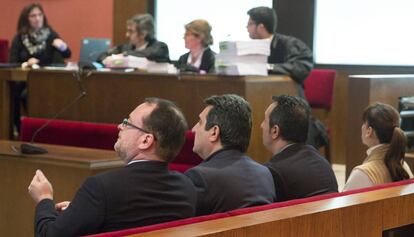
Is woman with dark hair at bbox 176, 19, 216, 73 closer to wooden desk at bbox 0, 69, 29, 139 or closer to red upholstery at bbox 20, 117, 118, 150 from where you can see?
red upholstery at bbox 20, 117, 118, 150

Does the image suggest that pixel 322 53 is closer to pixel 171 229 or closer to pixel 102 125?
pixel 102 125

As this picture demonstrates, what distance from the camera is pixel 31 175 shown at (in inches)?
173

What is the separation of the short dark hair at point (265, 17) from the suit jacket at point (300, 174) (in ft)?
8.77

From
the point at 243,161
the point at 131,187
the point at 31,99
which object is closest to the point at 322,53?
the point at 31,99

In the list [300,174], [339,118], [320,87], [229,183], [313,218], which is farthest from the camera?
[339,118]

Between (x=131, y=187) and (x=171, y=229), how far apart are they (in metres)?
0.44

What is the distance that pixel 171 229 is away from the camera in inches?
82.0

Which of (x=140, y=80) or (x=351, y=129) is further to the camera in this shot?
(x=140, y=80)

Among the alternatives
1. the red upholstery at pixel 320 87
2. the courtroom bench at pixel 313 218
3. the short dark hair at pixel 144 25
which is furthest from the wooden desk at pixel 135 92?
the courtroom bench at pixel 313 218

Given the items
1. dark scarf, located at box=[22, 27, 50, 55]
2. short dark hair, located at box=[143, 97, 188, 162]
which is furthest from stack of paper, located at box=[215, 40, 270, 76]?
dark scarf, located at box=[22, 27, 50, 55]

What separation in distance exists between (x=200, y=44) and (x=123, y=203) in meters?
3.91

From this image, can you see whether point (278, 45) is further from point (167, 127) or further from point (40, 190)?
point (40, 190)

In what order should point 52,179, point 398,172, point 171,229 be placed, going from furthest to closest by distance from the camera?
point 52,179
point 398,172
point 171,229

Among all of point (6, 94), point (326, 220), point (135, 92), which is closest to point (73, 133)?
point (135, 92)
